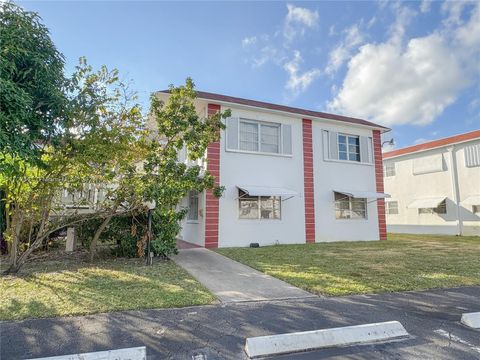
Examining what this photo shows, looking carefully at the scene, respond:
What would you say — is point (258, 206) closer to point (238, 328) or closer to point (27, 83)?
point (238, 328)

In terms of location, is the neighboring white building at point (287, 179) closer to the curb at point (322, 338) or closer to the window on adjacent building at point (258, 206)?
the window on adjacent building at point (258, 206)

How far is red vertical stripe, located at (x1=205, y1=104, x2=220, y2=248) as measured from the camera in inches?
620

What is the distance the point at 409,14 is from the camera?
14.7m

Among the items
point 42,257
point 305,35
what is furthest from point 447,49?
point 42,257

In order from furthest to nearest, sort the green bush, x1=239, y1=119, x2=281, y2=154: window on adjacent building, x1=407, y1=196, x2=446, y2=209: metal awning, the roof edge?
x1=407, y1=196, x2=446, y2=209: metal awning → x1=239, y1=119, x2=281, y2=154: window on adjacent building → the roof edge → the green bush

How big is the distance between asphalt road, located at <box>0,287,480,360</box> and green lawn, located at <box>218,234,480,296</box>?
3.86 ft

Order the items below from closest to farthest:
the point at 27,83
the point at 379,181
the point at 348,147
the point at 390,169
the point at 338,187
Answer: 1. the point at 27,83
2. the point at 338,187
3. the point at 348,147
4. the point at 379,181
5. the point at 390,169

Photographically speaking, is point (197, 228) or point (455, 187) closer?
point (197, 228)

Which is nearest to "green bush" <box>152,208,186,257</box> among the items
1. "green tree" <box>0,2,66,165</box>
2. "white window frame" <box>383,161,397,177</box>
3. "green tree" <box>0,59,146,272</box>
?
"green tree" <box>0,59,146,272</box>

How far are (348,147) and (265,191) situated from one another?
7.82 meters

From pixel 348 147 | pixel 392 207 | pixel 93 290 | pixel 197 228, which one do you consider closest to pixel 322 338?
pixel 93 290

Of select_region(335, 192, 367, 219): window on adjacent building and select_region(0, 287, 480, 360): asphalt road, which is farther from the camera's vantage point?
select_region(335, 192, 367, 219): window on adjacent building

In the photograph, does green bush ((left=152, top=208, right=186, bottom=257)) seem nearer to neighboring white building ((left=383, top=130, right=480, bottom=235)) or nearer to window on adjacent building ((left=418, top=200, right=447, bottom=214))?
neighboring white building ((left=383, top=130, right=480, bottom=235))

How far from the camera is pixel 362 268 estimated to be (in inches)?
410
